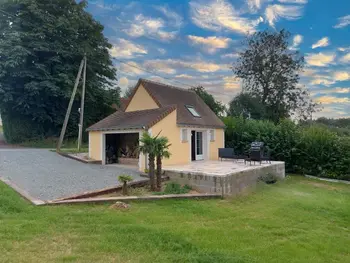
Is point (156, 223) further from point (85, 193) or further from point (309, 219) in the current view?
point (309, 219)

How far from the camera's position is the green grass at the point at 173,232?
4980 millimetres

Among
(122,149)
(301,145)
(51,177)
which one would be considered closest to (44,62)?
(122,149)

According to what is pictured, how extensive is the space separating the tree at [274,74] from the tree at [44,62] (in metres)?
19.8

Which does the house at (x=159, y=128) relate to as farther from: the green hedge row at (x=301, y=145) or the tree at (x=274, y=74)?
the tree at (x=274, y=74)

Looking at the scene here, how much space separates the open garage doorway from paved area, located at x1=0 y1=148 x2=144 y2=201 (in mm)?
3154

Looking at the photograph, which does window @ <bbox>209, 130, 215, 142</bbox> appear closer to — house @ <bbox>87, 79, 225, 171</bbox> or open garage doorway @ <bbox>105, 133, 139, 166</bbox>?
house @ <bbox>87, 79, 225, 171</bbox>

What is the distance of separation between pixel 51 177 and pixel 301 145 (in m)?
15.9

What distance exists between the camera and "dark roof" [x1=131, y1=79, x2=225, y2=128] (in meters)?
17.5

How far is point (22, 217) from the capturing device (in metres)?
6.70

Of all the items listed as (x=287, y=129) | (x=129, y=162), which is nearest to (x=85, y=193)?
(x=129, y=162)

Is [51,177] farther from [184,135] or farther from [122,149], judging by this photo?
[184,135]

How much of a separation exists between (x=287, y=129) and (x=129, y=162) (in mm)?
11384

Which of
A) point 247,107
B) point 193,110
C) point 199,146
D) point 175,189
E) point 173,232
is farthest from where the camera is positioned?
point 247,107

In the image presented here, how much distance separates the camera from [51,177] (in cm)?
1159
